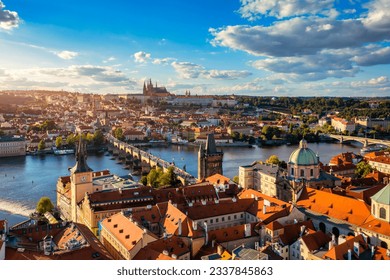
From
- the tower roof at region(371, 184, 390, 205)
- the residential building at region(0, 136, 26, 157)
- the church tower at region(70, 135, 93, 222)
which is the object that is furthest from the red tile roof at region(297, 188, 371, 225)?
the residential building at region(0, 136, 26, 157)

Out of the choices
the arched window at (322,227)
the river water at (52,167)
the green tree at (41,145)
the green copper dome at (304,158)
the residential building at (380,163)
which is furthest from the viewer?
the green tree at (41,145)

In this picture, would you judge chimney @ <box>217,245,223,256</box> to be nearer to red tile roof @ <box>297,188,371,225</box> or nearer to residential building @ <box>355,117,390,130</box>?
red tile roof @ <box>297,188,371,225</box>

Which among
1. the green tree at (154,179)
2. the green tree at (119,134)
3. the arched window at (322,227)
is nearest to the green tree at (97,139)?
the green tree at (119,134)

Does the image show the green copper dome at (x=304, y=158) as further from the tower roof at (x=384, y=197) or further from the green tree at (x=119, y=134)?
the green tree at (x=119, y=134)

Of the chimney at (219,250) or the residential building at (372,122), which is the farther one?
the residential building at (372,122)

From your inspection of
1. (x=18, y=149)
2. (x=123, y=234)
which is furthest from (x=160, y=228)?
(x=18, y=149)

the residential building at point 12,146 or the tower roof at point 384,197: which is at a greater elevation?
the tower roof at point 384,197

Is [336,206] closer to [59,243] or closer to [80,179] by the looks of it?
[59,243]

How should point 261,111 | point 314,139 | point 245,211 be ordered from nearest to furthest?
point 245,211, point 314,139, point 261,111
